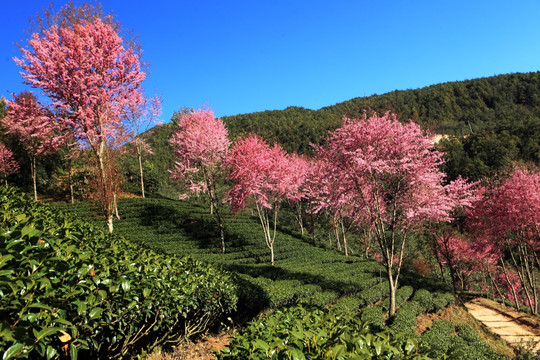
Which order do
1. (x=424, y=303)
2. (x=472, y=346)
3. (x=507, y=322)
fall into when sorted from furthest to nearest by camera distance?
(x=507, y=322), (x=424, y=303), (x=472, y=346)

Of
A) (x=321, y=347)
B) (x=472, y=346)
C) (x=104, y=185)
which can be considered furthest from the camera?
(x=104, y=185)

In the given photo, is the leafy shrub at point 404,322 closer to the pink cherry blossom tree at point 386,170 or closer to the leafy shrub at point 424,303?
the pink cherry blossom tree at point 386,170

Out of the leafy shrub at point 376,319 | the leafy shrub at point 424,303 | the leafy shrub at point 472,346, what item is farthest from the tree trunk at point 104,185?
the leafy shrub at point 424,303

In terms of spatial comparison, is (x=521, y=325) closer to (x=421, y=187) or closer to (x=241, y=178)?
(x=421, y=187)

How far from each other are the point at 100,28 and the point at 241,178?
9.36m

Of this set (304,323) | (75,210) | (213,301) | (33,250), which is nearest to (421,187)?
(213,301)

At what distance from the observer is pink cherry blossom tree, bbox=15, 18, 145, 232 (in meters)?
9.91

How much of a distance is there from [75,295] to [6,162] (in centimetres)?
3234

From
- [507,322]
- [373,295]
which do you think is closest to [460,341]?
[373,295]

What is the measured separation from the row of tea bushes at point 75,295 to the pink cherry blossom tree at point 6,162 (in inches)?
1080

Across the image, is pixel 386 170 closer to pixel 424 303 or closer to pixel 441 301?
pixel 424 303

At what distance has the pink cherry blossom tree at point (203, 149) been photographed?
19.2 m

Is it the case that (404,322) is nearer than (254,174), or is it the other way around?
(404,322)

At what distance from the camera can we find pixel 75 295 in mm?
2719
